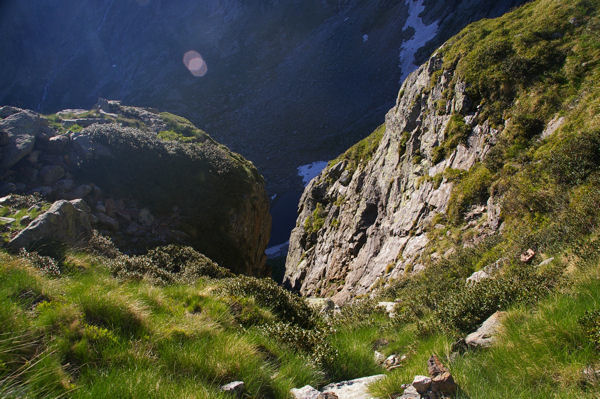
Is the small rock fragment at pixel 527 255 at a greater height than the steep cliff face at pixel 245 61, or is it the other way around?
the steep cliff face at pixel 245 61

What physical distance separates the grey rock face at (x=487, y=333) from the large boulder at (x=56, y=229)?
7759 mm

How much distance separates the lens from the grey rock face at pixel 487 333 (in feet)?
11.2

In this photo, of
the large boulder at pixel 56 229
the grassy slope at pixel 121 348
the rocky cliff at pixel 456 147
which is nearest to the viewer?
the grassy slope at pixel 121 348

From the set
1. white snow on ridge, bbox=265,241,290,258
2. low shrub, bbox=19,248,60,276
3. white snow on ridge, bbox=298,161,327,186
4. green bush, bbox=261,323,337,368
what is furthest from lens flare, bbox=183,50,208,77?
green bush, bbox=261,323,337,368

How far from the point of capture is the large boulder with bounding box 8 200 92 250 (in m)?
6.20

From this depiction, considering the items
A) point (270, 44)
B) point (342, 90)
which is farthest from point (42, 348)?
point (270, 44)

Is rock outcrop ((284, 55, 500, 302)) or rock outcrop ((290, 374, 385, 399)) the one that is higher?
rock outcrop ((290, 374, 385, 399))

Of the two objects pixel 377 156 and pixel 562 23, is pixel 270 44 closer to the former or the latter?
pixel 377 156

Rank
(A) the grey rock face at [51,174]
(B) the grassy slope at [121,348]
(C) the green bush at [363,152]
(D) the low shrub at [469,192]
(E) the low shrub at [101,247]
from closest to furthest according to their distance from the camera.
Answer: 1. (B) the grassy slope at [121,348]
2. (E) the low shrub at [101,247]
3. (D) the low shrub at [469,192]
4. (A) the grey rock face at [51,174]
5. (C) the green bush at [363,152]

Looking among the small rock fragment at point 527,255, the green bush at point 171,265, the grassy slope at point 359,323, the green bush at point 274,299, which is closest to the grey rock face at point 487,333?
the grassy slope at point 359,323

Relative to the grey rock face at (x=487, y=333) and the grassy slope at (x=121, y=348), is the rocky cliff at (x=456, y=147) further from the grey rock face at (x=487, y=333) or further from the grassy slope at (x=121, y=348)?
the grassy slope at (x=121, y=348)

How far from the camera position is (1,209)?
9734mm

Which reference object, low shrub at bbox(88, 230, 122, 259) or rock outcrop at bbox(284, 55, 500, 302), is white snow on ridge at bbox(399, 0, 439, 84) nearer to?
rock outcrop at bbox(284, 55, 500, 302)

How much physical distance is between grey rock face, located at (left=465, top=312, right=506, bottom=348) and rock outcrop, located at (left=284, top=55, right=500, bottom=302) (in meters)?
5.56
